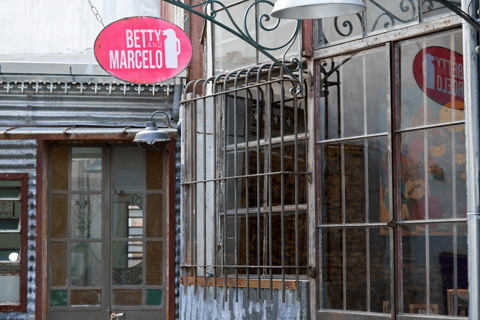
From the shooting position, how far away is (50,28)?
30.2 ft

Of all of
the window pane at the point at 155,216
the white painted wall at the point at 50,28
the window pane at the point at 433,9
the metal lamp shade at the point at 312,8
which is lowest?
the window pane at the point at 155,216

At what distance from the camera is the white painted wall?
9133 mm

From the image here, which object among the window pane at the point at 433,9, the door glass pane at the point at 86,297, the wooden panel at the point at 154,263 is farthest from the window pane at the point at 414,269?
the door glass pane at the point at 86,297

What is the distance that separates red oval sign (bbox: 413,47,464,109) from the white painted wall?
5.07 metres

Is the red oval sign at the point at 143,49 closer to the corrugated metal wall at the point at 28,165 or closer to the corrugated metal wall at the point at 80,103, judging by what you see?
the corrugated metal wall at the point at 80,103

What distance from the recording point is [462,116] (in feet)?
16.5

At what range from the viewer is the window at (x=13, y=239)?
843 cm

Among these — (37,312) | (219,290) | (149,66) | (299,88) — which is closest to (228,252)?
(219,290)

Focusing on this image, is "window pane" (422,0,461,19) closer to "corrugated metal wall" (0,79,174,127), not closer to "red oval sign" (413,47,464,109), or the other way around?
"red oval sign" (413,47,464,109)

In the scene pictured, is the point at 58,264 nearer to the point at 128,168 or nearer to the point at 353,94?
the point at 128,168

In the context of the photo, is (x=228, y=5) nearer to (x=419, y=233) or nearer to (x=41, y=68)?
(x=41, y=68)

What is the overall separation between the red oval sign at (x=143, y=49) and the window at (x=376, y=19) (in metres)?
2.08

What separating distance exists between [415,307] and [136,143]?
4637mm

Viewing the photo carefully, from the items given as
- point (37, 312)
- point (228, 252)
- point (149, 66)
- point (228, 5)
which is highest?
point (228, 5)
